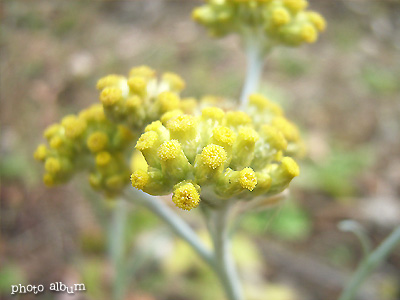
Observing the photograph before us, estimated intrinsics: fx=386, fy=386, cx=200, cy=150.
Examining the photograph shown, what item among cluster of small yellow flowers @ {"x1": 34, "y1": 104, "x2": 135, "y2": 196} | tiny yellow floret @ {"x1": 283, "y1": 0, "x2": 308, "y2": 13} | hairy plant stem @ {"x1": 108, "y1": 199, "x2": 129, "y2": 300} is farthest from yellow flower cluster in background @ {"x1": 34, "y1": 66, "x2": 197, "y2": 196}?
hairy plant stem @ {"x1": 108, "y1": 199, "x2": 129, "y2": 300}

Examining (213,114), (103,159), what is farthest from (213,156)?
(103,159)

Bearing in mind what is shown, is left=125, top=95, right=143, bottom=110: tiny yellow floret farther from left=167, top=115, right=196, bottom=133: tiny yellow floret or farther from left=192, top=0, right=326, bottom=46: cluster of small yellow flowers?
left=192, top=0, right=326, bottom=46: cluster of small yellow flowers

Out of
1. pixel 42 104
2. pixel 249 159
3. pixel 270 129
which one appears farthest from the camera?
pixel 42 104

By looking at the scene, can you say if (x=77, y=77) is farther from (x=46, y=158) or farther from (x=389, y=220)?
(x=389, y=220)

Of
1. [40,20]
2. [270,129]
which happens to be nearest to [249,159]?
[270,129]

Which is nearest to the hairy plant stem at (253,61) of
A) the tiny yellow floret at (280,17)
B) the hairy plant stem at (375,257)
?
the tiny yellow floret at (280,17)

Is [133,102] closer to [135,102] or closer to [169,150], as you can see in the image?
[135,102]

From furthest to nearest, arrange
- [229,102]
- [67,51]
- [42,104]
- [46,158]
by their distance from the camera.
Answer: [67,51], [42,104], [229,102], [46,158]
